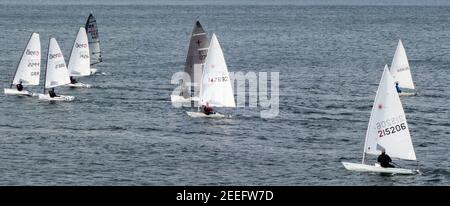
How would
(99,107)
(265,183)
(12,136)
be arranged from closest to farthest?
(265,183), (12,136), (99,107)

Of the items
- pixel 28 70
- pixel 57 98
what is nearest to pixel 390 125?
pixel 57 98

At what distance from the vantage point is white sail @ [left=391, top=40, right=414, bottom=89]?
364 feet

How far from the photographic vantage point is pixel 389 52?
192 metres

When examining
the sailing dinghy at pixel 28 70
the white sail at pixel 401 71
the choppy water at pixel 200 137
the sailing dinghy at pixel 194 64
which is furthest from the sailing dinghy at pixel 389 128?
the sailing dinghy at pixel 28 70

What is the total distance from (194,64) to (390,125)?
3744cm

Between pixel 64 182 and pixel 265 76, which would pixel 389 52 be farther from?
pixel 64 182

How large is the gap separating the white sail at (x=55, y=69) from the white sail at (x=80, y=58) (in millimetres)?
14536

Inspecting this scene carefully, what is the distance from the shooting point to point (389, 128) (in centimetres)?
6531

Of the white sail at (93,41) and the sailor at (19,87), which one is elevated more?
the white sail at (93,41)

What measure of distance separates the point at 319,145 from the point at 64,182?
2269cm

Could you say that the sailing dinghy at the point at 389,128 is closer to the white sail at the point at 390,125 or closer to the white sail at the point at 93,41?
the white sail at the point at 390,125

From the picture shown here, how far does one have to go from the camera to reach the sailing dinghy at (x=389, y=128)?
213 ft
